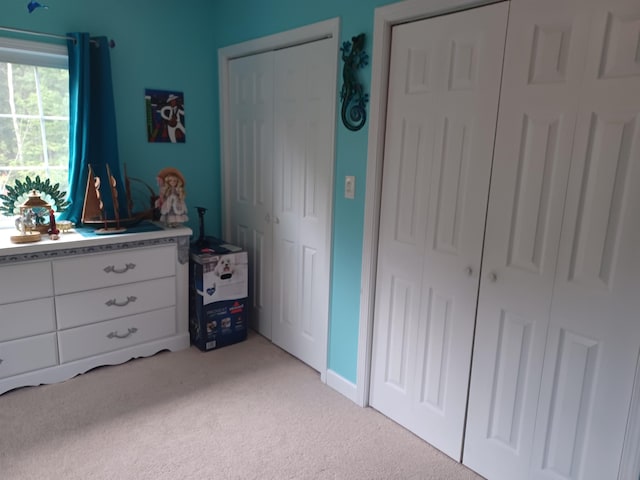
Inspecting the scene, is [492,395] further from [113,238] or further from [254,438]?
[113,238]

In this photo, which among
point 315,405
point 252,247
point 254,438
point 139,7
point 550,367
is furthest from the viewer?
point 252,247

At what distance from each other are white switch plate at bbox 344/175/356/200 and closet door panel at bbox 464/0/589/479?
0.75 meters

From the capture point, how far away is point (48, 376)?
2.50 m

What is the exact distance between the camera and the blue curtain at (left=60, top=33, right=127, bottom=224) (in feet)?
8.73

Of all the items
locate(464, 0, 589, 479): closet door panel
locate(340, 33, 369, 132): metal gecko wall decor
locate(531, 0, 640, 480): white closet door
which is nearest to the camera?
locate(531, 0, 640, 480): white closet door

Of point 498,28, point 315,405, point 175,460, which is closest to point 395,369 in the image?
point 315,405

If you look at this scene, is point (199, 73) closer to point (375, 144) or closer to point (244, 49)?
point (244, 49)

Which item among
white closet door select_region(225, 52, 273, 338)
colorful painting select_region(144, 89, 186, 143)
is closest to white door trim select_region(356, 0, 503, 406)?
white closet door select_region(225, 52, 273, 338)

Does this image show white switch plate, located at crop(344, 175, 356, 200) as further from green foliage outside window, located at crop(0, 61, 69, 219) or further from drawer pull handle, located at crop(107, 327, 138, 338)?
green foliage outside window, located at crop(0, 61, 69, 219)

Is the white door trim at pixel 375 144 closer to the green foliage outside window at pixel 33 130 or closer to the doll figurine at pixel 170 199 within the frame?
the doll figurine at pixel 170 199

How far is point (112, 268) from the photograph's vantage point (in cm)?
262

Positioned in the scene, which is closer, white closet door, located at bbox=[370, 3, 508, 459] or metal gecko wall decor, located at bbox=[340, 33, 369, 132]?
white closet door, located at bbox=[370, 3, 508, 459]

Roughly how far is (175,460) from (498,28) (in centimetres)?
→ 223

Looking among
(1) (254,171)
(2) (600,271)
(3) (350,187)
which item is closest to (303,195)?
(3) (350,187)
